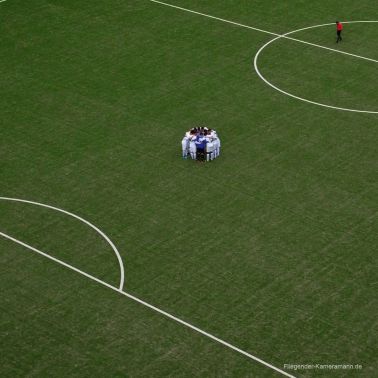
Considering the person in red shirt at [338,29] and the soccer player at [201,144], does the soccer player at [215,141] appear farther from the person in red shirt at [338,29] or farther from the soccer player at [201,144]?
the person in red shirt at [338,29]

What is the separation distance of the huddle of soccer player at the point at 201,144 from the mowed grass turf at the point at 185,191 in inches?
18.9

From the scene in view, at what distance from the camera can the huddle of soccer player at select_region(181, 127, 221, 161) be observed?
41.4 metres

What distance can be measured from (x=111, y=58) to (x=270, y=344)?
2661cm

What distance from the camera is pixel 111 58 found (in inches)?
2082

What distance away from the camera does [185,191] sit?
39.8 meters

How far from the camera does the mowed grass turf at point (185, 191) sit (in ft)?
102

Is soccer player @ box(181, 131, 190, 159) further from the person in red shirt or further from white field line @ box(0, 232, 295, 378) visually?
the person in red shirt

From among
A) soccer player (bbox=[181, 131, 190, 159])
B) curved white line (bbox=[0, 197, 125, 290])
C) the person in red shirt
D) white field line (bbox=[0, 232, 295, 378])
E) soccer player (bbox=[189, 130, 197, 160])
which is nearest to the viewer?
white field line (bbox=[0, 232, 295, 378])

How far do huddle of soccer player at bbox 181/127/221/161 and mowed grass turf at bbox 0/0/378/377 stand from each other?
481mm

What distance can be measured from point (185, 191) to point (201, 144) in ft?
9.13

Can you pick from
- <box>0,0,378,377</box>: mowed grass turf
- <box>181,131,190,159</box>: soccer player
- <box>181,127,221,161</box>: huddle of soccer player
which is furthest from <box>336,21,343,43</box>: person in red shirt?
<box>181,131,190,159</box>: soccer player

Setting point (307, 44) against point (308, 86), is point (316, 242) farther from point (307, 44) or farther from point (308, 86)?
point (307, 44)

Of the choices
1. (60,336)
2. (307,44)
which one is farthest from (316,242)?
(307,44)

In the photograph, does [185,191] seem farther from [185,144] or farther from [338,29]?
[338,29]
